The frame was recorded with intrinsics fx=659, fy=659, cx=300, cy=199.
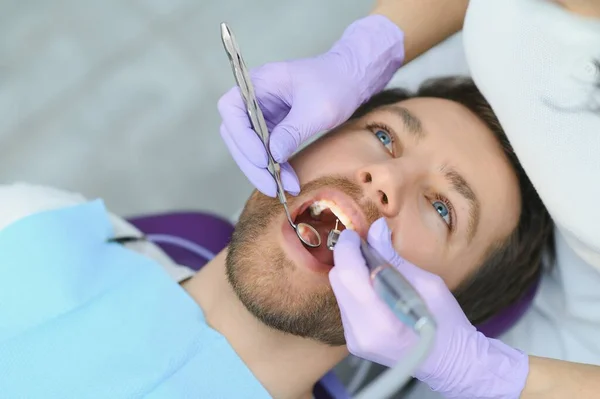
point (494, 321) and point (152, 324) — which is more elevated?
point (152, 324)

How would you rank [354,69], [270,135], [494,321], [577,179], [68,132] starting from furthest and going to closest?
1. [68,132]
2. [494,321]
3. [354,69]
4. [270,135]
5. [577,179]

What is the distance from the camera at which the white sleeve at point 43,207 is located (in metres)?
1.38

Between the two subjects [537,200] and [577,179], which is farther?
[537,200]

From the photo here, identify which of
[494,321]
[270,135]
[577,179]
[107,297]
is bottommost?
[494,321]

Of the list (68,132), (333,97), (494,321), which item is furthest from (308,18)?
(494,321)

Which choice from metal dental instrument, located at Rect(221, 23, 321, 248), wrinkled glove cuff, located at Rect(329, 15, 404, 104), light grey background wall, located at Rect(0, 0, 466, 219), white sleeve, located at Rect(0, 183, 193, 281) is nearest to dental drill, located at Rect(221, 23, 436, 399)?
metal dental instrument, located at Rect(221, 23, 321, 248)

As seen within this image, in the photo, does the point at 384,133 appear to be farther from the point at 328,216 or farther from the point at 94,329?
the point at 94,329

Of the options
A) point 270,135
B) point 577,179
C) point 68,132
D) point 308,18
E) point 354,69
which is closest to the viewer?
point 577,179

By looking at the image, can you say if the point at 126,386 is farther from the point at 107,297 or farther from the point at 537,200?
the point at 537,200

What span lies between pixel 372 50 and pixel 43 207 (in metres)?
0.78

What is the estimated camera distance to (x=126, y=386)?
120cm

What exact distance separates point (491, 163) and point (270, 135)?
1.47 ft

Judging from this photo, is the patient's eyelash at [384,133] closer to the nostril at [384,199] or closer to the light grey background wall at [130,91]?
the nostril at [384,199]

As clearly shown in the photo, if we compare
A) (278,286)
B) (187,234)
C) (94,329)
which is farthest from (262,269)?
→ (187,234)
